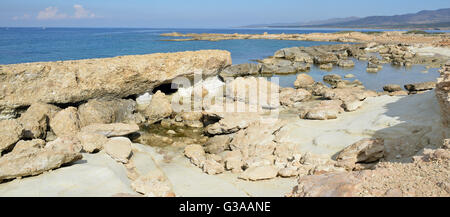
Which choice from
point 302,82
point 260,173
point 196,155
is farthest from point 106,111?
point 302,82

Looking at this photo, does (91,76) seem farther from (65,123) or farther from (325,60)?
(325,60)

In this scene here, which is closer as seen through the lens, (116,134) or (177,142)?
(116,134)

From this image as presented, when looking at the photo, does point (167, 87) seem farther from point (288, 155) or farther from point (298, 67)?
point (298, 67)

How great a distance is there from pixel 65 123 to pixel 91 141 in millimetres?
2916

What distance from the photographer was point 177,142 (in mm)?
11461

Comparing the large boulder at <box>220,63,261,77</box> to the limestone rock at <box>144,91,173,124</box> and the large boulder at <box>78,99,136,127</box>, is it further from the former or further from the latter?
the large boulder at <box>78,99,136,127</box>

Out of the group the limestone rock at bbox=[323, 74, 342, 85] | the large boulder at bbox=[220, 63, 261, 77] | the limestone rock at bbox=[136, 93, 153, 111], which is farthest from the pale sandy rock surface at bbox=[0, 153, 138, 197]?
the large boulder at bbox=[220, 63, 261, 77]

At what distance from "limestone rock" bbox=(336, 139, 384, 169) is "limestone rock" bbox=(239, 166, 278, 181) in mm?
1655

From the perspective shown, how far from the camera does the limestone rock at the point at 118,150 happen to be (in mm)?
8516

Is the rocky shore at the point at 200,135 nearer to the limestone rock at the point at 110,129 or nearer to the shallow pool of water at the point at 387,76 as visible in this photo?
the limestone rock at the point at 110,129

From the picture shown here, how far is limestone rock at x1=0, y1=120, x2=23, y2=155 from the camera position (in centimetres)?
875
